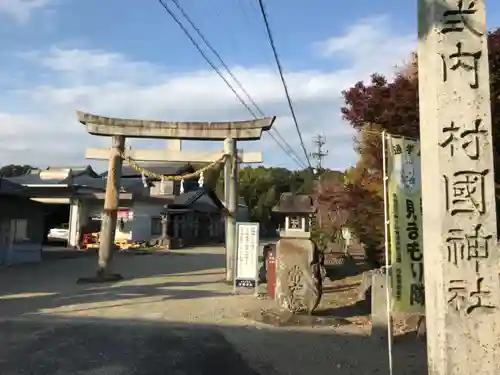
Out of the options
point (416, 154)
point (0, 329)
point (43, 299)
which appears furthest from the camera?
point (43, 299)

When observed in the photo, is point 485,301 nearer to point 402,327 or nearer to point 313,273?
point 402,327

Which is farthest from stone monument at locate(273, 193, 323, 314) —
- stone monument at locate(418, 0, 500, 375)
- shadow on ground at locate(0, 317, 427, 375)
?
stone monument at locate(418, 0, 500, 375)

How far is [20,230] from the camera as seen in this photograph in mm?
21828

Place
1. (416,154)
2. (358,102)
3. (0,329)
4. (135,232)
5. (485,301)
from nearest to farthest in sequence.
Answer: (485,301) < (416,154) < (0,329) < (358,102) < (135,232)

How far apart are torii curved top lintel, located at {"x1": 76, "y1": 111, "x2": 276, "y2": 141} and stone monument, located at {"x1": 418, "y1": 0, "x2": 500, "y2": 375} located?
1117 cm

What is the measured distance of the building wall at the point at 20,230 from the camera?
20.7 meters

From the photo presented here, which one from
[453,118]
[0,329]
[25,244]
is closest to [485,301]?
[453,118]

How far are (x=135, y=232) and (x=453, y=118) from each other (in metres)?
32.9

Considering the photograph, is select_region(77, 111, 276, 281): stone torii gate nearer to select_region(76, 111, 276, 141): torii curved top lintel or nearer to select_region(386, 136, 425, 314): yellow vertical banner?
select_region(76, 111, 276, 141): torii curved top lintel

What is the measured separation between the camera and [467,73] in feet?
16.5

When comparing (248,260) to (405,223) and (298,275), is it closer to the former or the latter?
(298,275)

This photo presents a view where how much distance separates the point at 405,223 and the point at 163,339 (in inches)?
172

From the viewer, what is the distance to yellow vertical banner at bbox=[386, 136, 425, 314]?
6.89m

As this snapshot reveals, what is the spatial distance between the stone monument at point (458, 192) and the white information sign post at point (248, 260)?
895 cm
